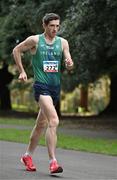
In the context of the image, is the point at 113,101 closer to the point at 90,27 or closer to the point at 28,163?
the point at 90,27

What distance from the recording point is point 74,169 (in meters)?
8.98

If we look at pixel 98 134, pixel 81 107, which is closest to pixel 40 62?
pixel 98 134

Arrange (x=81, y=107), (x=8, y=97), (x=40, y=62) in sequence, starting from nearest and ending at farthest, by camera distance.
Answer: (x=40, y=62) → (x=8, y=97) → (x=81, y=107)

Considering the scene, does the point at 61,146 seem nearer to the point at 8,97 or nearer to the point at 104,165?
the point at 104,165

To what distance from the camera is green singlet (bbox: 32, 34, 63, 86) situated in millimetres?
8352

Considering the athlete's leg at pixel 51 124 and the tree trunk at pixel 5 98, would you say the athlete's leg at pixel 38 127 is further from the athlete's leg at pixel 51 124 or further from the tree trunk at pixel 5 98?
the tree trunk at pixel 5 98

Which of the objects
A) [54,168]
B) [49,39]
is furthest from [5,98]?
[54,168]

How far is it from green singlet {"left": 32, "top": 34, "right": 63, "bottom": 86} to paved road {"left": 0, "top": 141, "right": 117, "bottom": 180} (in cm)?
127

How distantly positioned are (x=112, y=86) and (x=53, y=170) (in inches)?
959

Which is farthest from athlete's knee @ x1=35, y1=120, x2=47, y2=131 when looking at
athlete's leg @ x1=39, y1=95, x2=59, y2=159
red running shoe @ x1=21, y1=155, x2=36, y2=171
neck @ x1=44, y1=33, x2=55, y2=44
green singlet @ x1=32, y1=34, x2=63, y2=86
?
neck @ x1=44, y1=33, x2=55, y2=44

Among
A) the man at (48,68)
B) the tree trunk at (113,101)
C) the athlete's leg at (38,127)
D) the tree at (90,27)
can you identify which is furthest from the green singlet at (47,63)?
the tree trunk at (113,101)

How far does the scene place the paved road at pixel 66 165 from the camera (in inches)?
320

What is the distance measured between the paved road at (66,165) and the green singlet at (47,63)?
1.27 metres

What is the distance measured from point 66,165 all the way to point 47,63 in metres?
1.90
